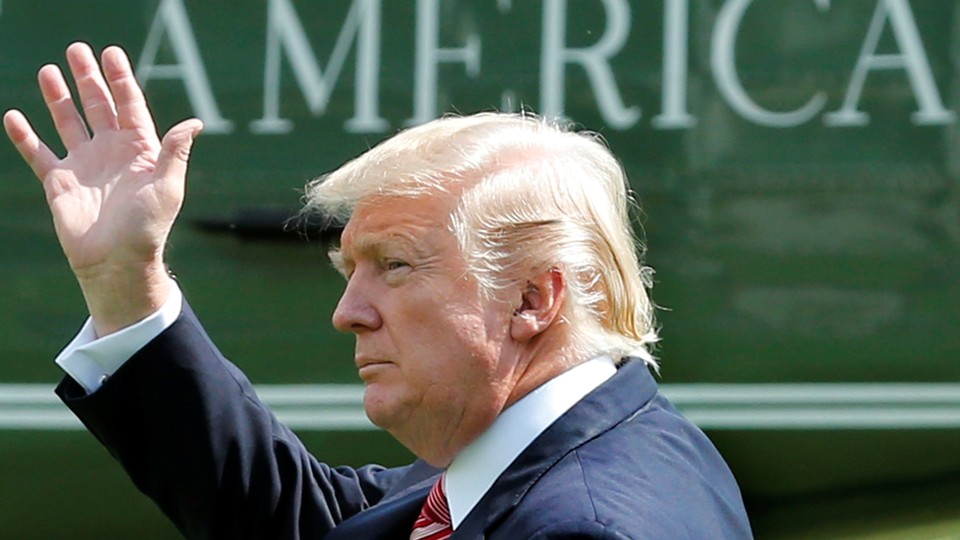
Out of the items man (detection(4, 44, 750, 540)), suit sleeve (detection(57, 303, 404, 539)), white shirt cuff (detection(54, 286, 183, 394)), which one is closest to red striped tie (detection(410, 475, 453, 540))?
man (detection(4, 44, 750, 540))

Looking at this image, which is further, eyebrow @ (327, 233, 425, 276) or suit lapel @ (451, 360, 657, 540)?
eyebrow @ (327, 233, 425, 276)

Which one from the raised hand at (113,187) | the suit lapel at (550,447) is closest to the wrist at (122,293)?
the raised hand at (113,187)

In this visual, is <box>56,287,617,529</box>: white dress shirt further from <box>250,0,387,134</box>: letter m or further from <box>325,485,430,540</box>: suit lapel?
<box>250,0,387,134</box>: letter m

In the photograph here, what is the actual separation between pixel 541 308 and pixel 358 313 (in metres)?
0.22

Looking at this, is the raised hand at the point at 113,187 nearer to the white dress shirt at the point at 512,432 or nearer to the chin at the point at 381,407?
the chin at the point at 381,407

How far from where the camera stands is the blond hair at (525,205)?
1.89 metres

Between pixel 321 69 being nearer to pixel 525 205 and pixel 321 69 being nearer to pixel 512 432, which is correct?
pixel 525 205

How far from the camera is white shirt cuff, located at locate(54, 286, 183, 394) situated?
1.99 metres

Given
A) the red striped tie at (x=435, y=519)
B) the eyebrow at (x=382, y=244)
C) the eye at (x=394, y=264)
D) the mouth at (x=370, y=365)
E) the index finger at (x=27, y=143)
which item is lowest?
the red striped tie at (x=435, y=519)

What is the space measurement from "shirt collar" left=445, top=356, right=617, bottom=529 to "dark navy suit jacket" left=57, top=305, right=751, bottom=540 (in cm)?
2

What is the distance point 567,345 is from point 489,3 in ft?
2.98

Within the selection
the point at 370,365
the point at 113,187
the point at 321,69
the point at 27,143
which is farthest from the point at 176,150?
the point at 321,69

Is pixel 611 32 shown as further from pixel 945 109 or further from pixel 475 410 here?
pixel 475 410

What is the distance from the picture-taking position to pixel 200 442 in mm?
2043
